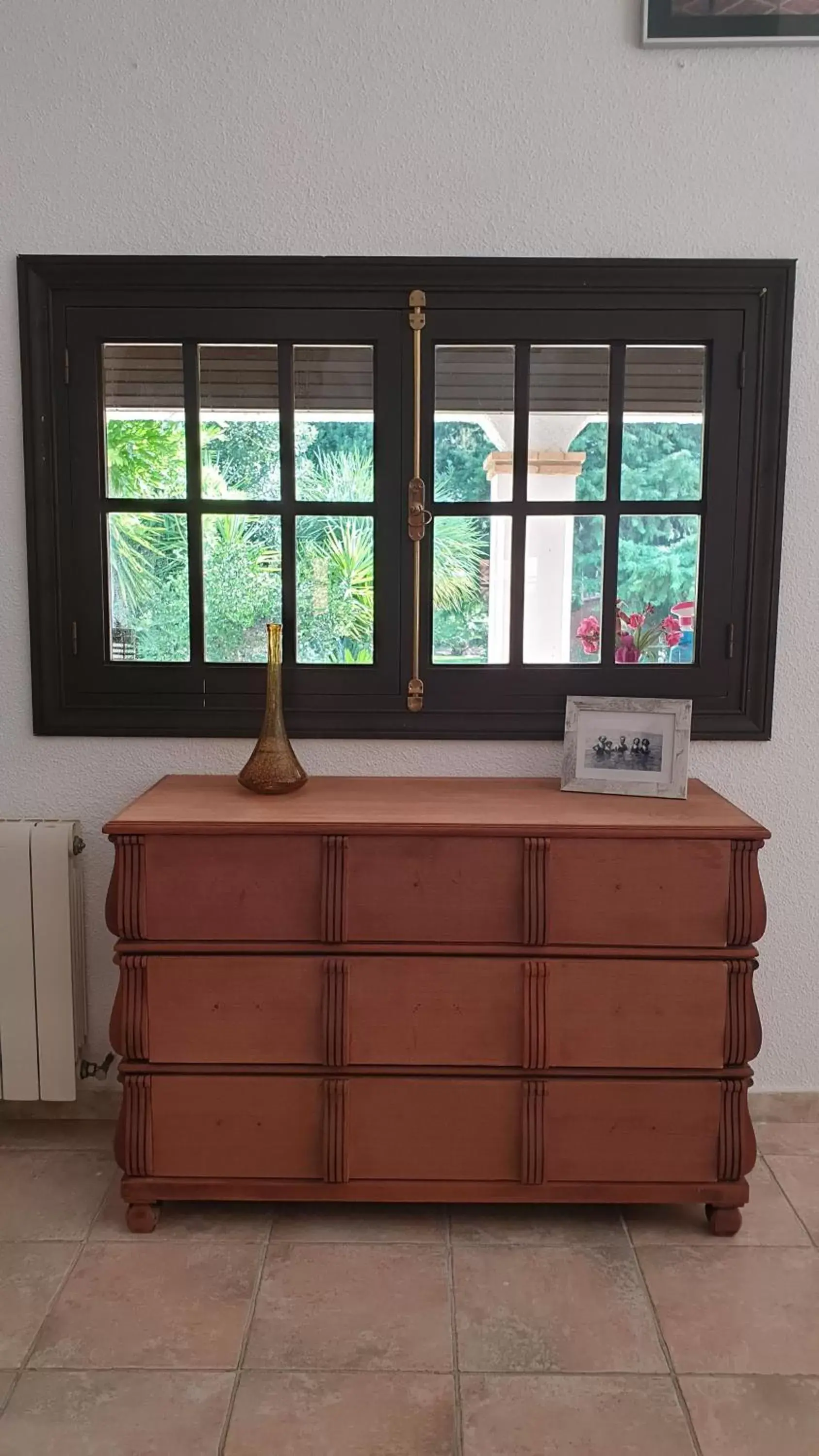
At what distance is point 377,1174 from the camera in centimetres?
224

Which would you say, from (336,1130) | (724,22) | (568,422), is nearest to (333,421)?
(568,422)

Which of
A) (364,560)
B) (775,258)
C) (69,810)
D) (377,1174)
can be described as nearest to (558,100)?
(775,258)

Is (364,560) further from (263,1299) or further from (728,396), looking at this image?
(263,1299)

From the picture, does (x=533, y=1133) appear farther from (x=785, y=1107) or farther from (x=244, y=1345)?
(x=785, y=1107)

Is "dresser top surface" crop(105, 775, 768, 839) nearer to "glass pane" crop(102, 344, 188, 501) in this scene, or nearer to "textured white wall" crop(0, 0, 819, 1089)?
"glass pane" crop(102, 344, 188, 501)

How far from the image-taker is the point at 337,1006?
220 centimetres

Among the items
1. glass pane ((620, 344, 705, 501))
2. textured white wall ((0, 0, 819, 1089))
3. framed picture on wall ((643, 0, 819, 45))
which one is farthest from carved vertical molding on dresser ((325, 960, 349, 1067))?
framed picture on wall ((643, 0, 819, 45))

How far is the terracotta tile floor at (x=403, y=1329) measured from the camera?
172 centimetres

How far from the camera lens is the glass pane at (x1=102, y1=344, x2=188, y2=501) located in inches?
99.5

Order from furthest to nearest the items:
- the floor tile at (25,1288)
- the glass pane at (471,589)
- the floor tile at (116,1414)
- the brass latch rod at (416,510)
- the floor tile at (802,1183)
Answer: the glass pane at (471,589) < the brass latch rod at (416,510) < the floor tile at (802,1183) < the floor tile at (25,1288) < the floor tile at (116,1414)

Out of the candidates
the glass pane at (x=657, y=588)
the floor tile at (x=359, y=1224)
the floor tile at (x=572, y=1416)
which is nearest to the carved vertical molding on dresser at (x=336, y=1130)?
the floor tile at (x=359, y=1224)

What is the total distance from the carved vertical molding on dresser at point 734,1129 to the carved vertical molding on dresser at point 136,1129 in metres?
1.23

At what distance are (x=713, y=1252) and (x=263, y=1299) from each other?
953mm

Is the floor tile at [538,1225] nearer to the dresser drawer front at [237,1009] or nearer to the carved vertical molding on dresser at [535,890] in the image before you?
the dresser drawer front at [237,1009]
